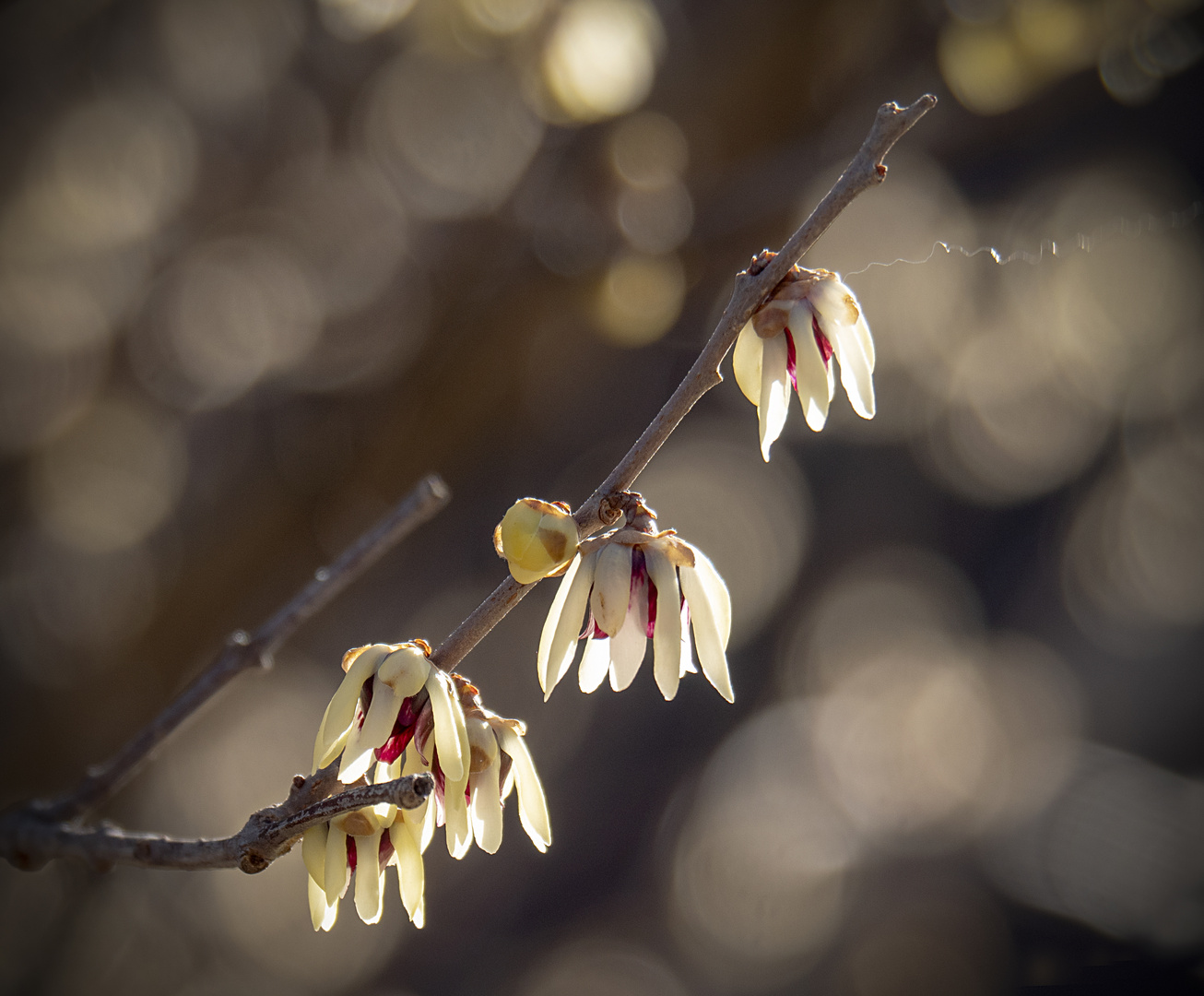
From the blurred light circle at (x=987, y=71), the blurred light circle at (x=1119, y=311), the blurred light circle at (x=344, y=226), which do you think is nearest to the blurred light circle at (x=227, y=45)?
the blurred light circle at (x=344, y=226)

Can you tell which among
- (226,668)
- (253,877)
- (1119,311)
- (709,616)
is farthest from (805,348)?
(1119,311)

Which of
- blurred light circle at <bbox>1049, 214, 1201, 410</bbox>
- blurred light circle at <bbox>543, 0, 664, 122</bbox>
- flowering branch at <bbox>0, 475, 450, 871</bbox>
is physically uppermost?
blurred light circle at <bbox>543, 0, 664, 122</bbox>

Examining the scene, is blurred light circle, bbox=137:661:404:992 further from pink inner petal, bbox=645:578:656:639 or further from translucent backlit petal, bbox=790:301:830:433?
translucent backlit petal, bbox=790:301:830:433

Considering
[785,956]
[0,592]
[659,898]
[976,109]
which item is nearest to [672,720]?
[659,898]

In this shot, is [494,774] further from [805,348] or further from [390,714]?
[805,348]

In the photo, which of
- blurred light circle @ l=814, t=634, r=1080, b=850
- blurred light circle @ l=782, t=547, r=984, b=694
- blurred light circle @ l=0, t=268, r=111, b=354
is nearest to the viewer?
blurred light circle @ l=0, t=268, r=111, b=354

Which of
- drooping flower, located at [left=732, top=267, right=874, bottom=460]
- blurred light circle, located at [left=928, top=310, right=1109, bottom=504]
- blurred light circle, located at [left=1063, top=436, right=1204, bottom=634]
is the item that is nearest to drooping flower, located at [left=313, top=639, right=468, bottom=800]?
drooping flower, located at [left=732, top=267, right=874, bottom=460]
